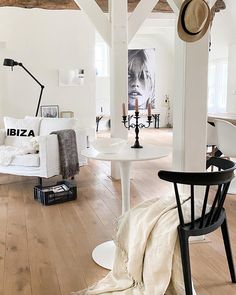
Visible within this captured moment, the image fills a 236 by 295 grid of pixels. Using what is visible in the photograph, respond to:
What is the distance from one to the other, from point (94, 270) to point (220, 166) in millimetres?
1112

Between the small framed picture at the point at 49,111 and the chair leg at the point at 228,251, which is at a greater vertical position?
the small framed picture at the point at 49,111

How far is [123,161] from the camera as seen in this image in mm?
2344

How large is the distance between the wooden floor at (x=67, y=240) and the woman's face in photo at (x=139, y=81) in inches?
272

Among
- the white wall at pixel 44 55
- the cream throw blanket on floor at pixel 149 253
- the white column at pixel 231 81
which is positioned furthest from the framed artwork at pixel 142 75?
the cream throw blanket on floor at pixel 149 253

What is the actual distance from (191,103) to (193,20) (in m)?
0.60

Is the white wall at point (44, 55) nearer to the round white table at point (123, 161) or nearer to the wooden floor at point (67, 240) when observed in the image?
the wooden floor at point (67, 240)

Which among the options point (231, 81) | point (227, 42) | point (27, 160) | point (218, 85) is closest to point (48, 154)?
point (27, 160)

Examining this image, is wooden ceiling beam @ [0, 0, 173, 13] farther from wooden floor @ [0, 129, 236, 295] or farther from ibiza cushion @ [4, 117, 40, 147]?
wooden floor @ [0, 129, 236, 295]

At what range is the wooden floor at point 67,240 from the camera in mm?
2326

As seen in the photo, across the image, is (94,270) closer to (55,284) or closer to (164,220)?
(55,284)

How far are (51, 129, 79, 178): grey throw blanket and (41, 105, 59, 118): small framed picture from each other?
257cm

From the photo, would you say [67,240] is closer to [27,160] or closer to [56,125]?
[27,160]

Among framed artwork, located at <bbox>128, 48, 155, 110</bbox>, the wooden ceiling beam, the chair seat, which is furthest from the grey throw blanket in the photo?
framed artwork, located at <bbox>128, 48, 155, 110</bbox>

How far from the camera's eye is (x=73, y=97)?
23.8 feet
